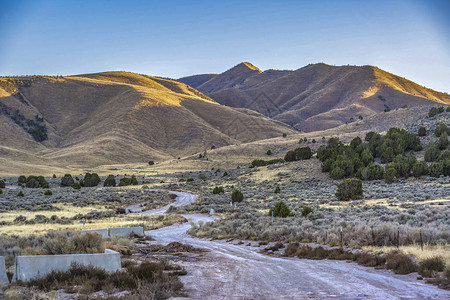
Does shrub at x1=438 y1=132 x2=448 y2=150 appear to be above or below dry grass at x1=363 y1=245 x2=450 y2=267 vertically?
above

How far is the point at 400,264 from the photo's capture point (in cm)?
1154

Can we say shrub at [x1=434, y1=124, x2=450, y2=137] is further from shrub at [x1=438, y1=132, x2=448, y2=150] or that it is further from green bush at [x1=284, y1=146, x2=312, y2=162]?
green bush at [x1=284, y1=146, x2=312, y2=162]

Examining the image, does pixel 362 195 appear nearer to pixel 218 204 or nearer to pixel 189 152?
pixel 218 204

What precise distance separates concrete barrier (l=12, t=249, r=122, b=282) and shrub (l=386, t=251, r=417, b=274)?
7.79 meters

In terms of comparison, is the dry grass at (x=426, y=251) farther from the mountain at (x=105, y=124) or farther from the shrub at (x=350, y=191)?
the mountain at (x=105, y=124)

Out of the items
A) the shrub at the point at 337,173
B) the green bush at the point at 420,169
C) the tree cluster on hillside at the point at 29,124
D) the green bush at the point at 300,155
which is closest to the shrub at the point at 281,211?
the green bush at the point at 420,169

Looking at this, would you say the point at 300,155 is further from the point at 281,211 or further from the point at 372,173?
the point at 281,211

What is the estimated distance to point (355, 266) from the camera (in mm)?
12922

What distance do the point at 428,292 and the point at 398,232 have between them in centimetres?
553

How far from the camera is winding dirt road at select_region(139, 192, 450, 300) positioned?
30.2ft

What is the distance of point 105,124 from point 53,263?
14293 cm

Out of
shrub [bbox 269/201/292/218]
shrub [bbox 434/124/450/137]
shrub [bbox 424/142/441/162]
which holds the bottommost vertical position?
shrub [bbox 269/201/292/218]

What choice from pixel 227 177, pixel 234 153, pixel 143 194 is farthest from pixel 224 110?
pixel 143 194

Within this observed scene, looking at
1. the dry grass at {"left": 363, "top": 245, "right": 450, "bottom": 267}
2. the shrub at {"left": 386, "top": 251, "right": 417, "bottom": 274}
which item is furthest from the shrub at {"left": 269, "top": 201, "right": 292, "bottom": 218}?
the shrub at {"left": 386, "top": 251, "right": 417, "bottom": 274}
